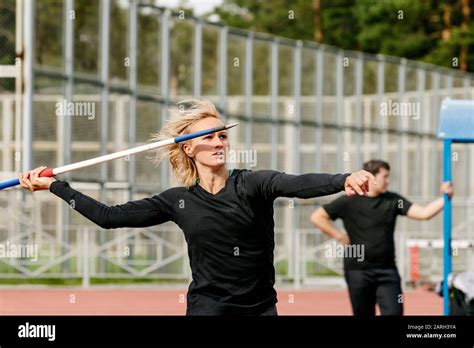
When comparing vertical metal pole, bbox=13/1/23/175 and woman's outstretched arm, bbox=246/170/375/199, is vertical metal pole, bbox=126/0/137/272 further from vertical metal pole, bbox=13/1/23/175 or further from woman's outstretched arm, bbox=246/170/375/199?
woman's outstretched arm, bbox=246/170/375/199

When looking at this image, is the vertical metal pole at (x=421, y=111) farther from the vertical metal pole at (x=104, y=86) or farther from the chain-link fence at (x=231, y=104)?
the vertical metal pole at (x=104, y=86)

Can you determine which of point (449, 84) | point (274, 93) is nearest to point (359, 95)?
point (274, 93)

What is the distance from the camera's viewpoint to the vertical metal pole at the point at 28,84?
75.3ft

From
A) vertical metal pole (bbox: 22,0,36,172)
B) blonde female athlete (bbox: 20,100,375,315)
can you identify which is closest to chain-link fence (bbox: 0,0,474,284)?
vertical metal pole (bbox: 22,0,36,172)

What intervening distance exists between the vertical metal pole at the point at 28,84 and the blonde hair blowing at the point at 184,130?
1505 centimetres

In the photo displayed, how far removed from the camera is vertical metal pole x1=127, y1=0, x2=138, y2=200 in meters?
25.7

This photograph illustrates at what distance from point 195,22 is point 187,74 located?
36.7 inches

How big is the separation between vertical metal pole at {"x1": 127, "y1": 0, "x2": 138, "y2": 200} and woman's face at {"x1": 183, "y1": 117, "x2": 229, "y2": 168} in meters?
17.8

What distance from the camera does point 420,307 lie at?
21688 millimetres

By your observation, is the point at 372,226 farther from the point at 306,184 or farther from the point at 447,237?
the point at 306,184

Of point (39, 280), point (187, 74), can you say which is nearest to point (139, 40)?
point (187, 74)

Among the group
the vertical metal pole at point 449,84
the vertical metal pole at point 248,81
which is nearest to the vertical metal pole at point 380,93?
the vertical metal pole at point 449,84

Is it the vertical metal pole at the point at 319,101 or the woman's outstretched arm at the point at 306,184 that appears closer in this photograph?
the woman's outstretched arm at the point at 306,184

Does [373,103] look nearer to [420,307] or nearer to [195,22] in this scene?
[195,22]
